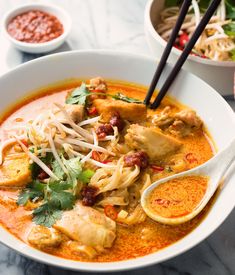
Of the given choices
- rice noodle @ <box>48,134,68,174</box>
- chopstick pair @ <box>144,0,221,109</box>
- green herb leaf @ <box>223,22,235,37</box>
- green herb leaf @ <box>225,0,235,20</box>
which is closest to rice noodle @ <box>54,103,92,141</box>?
rice noodle @ <box>48,134,68,174</box>

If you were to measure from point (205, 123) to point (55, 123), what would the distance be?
3.98ft

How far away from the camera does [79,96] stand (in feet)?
14.2

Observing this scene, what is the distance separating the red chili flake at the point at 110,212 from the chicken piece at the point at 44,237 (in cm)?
36

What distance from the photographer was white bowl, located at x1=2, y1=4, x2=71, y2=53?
5.14m

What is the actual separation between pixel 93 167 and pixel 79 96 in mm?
749

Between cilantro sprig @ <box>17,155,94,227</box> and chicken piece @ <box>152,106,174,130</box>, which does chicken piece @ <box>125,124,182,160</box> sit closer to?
chicken piece @ <box>152,106,174,130</box>

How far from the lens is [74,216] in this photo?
3.45 meters

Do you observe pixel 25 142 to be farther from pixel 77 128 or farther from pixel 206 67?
pixel 206 67

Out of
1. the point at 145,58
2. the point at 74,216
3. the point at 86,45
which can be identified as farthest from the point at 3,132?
the point at 86,45

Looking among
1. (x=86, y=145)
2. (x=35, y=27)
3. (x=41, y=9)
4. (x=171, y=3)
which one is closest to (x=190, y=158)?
(x=86, y=145)

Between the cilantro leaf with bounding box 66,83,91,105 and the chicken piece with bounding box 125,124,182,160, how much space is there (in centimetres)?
55

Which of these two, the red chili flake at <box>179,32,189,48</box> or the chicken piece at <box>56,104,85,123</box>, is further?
the red chili flake at <box>179,32,189,48</box>

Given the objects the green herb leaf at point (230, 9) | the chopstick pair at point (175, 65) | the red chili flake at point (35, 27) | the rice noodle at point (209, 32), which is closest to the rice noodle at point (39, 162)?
the chopstick pair at point (175, 65)

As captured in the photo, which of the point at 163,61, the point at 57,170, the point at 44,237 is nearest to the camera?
the point at 44,237
